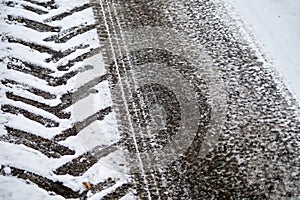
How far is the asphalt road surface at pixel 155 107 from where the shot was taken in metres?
2.87

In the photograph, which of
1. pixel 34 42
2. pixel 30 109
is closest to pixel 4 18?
pixel 34 42

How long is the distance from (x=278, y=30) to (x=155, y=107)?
1540 millimetres

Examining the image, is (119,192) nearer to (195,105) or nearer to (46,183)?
(46,183)

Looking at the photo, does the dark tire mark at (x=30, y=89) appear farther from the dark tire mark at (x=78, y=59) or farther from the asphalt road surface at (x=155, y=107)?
the dark tire mark at (x=78, y=59)

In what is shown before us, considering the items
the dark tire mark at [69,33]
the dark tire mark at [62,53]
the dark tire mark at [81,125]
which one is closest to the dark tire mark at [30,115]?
the dark tire mark at [81,125]

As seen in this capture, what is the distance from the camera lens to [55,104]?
336cm

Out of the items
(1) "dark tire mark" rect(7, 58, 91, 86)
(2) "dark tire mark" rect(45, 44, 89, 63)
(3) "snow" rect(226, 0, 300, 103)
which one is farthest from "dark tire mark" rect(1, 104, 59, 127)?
(3) "snow" rect(226, 0, 300, 103)

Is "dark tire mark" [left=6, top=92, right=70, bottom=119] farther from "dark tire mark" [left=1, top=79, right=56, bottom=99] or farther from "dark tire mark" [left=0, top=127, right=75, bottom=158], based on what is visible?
"dark tire mark" [left=0, top=127, right=75, bottom=158]

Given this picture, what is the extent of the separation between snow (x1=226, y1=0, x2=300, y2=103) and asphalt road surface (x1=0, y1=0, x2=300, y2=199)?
0.12m

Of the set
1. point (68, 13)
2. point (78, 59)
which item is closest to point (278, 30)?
point (78, 59)

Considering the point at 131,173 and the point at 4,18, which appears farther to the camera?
the point at 4,18

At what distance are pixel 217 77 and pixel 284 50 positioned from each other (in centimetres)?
73

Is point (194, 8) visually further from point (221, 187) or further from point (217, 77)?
point (221, 187)

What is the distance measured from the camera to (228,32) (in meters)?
4.04
